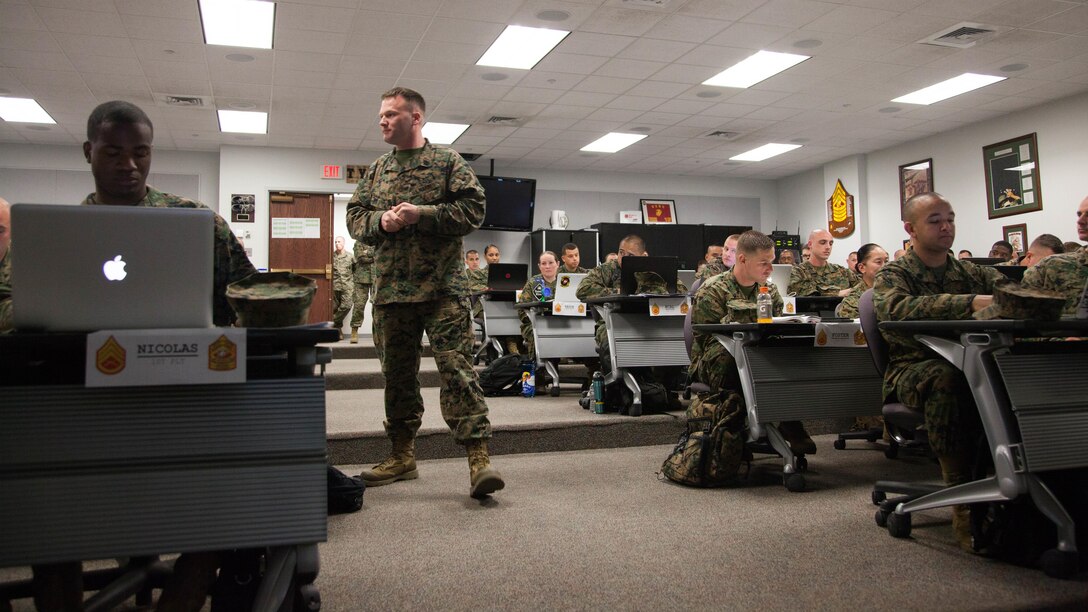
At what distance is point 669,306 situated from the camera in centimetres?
485

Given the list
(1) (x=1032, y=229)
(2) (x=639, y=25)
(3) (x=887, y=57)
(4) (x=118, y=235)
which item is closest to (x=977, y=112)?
(1) (x=1032, y=229)

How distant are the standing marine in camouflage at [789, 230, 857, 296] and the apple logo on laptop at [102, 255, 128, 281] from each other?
5.34m

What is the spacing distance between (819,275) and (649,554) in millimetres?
4283

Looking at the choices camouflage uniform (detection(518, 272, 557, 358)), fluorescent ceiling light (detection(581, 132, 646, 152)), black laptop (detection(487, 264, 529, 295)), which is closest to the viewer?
camouflage uniform (detection(518, 272, 557, 358))

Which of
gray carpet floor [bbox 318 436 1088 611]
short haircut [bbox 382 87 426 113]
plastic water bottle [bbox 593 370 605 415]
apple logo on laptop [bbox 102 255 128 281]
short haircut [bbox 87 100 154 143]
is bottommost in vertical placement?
gray carpet floor [bbox 318 436 1088 611]

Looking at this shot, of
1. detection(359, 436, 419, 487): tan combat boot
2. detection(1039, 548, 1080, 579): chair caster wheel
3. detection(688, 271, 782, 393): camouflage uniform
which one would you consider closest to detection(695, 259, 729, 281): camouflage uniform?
detection(688, 271, 782, 393): camouflage uniform

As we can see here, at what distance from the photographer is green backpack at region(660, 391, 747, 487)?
3.14 meters

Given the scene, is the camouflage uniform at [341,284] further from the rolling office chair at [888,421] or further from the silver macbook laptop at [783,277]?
the rolling office chair at [888,421]

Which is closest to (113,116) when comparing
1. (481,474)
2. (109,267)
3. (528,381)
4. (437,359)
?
(109,267)

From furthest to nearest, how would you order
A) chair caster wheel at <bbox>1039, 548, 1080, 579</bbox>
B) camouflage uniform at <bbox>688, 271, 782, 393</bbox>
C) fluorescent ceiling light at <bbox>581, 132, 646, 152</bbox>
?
fluorescent ceiling light at <bbox>581, 132, 646, 152</bbox>
camouflage uniform at <bbox>688, 271, 782, 393</bbox>
chair caster wheel at <bbox>1039, 548, 1080, 579</bbox>

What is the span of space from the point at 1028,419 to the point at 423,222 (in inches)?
79.4

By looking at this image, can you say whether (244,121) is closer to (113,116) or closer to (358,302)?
(358,302)

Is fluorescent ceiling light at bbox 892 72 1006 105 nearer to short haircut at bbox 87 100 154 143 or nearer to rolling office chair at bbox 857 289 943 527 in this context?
rolling office chair at bbox 857 289 943 527

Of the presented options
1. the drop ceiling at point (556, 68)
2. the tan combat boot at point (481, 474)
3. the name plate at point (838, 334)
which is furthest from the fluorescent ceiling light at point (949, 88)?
the tan combat boot at point (481, 474)
